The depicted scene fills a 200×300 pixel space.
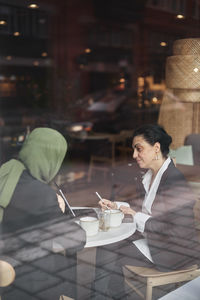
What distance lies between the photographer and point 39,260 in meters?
1.89

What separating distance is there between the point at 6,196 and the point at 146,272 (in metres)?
0.83

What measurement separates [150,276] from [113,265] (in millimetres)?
215

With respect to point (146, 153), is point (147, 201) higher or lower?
lower

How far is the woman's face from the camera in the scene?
227 centimetres

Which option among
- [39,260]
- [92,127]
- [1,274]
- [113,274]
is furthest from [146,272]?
[92,127]

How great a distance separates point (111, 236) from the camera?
1.90 m

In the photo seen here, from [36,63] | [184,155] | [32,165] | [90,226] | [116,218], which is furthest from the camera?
[36,63]

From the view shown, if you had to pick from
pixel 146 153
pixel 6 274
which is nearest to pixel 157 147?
pixel 146 153

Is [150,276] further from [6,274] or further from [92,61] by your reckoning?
[92,61]

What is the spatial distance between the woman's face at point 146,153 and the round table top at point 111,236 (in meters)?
0.42

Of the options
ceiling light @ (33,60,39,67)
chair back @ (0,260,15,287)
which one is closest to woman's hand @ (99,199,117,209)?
chair back @ (0,260,15,287)

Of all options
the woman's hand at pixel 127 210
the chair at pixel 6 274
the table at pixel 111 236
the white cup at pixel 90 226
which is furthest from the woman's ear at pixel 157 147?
the chair at pixel 6 274

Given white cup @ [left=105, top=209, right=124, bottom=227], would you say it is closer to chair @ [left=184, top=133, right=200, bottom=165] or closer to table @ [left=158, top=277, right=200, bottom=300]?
table @ [left=158, top=277, right=200, bottom=300]

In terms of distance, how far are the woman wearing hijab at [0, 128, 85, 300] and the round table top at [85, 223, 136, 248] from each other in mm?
50
